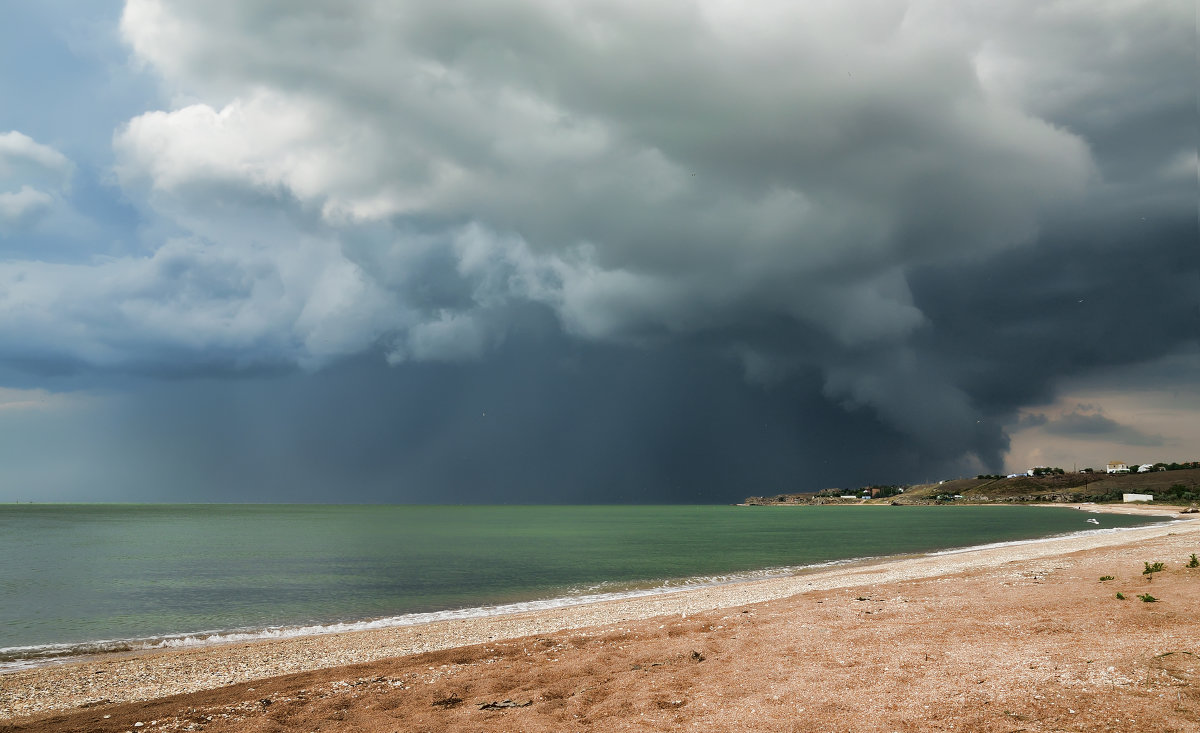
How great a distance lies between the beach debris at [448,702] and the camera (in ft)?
45.2

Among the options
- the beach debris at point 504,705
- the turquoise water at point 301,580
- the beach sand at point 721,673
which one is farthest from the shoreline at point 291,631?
the beach debris at point 504,705

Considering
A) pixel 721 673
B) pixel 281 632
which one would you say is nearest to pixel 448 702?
pixel 721 673

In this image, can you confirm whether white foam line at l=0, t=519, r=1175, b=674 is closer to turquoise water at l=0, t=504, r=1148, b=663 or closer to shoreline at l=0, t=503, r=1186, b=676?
A: shoreline at l=0, t=503, r=1186, b=676

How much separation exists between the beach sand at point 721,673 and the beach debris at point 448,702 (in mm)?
58

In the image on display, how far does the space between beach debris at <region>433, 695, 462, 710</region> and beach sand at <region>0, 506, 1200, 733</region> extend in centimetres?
6

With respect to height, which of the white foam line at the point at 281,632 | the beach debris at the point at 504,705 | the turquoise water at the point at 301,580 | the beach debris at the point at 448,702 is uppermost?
the beach debris at the point at 504,705

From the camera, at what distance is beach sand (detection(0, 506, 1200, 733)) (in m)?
11.2

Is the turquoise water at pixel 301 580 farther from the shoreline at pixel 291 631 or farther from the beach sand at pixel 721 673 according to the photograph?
the beach sand at pixel 721 673

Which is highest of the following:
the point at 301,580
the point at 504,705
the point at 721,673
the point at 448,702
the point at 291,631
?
the point at 721,673

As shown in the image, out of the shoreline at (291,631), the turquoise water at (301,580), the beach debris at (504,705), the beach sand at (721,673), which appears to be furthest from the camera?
the turquoise water at (301,580)

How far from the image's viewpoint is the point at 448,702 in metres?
14.0

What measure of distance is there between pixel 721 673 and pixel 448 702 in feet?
20.7

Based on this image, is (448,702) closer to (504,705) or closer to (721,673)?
(504,705)

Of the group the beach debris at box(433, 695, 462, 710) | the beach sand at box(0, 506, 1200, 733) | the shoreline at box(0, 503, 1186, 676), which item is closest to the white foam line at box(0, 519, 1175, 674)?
the shoreline at box(0, 503, 1186, 676)
